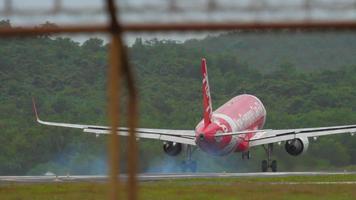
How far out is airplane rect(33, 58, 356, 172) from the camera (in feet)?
253

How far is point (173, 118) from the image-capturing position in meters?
99.1

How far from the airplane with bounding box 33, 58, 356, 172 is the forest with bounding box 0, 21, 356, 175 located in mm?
1332

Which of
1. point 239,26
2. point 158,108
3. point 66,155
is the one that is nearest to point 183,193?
point 239,26

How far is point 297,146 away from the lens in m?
78.8

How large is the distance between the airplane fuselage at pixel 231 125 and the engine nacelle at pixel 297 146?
350cm

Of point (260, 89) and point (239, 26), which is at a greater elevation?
point (260, 89)

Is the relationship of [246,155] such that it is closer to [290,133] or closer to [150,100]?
[290,133]

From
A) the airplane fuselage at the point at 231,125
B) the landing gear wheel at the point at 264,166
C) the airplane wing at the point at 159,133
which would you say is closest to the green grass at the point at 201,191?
the airplane fuselage at the point at 231,125

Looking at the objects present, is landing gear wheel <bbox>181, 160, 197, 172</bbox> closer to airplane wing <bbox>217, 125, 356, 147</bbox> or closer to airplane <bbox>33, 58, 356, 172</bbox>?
airplane <bbox>33, 58, 356, 172</bbox>

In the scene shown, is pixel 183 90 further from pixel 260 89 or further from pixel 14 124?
pixel 14 124

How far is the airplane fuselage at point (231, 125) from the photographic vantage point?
76.2 m

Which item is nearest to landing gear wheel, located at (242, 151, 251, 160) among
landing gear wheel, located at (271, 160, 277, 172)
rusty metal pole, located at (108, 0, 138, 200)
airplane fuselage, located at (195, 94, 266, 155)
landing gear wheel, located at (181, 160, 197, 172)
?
airplane fuselage, located at (195, 94, 266, 155)

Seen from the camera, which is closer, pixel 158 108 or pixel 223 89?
pixel 158 108

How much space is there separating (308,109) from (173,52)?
1285 centimetres
